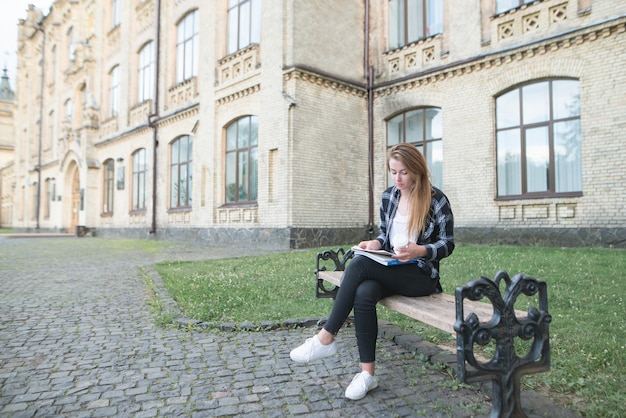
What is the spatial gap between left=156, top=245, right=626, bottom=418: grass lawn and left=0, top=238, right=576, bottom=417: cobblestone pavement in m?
0.40

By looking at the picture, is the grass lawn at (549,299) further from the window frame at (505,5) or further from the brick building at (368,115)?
the window frame at (505,5)

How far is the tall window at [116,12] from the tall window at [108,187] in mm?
7572

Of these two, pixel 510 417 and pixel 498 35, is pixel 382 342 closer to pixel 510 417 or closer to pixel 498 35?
pixel 510 417

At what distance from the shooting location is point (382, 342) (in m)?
3.69

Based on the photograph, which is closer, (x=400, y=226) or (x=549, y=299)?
(x=400, y=226)

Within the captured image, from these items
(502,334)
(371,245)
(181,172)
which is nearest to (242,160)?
(181,172)

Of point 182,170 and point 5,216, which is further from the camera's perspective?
point 5,216

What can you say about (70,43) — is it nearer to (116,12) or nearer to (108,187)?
(116,12)

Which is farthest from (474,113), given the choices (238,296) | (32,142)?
(32,142)

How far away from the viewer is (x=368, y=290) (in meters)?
2.79

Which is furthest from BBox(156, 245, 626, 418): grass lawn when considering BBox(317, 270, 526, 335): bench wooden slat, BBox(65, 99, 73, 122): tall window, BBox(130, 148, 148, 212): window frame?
BBox(65, 99, 73, 122): tall window

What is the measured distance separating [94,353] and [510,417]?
10.0ft

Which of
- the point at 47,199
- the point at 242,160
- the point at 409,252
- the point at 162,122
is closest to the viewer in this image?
the point at 409,252

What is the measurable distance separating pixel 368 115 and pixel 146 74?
1204 cm
